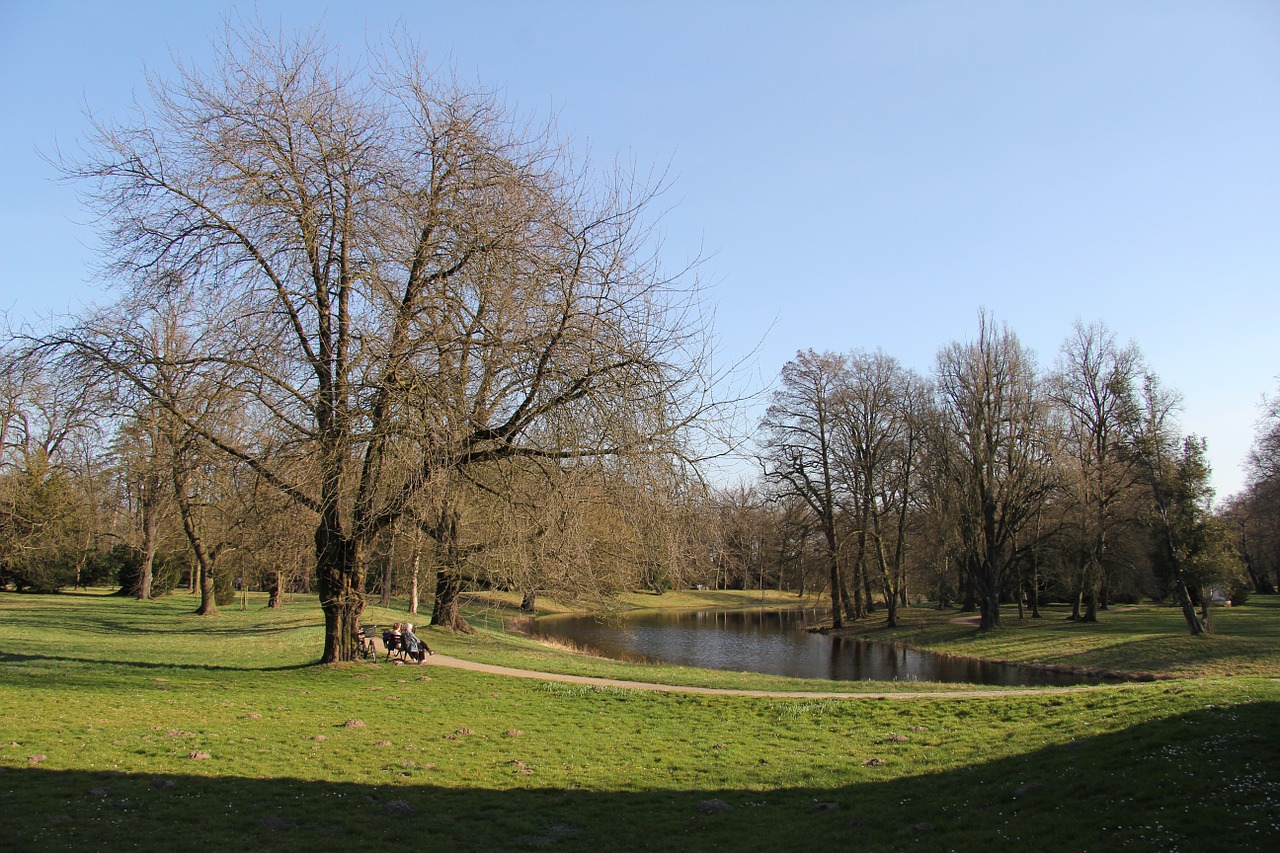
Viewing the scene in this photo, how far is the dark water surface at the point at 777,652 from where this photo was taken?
24152mm

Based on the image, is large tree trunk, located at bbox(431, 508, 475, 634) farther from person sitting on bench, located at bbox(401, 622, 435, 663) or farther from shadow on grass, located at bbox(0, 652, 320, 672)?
shadow on grass, located at bbox(0, 652, 320, 672)

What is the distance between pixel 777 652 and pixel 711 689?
1642 cm

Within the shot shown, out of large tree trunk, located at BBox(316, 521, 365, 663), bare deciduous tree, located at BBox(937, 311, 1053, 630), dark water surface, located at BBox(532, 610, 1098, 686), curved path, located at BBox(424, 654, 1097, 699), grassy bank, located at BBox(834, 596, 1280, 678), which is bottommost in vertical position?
dark water surface, located at BBox(532, 610, 1098, 686)

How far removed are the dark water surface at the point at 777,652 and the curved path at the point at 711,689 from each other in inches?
68.4

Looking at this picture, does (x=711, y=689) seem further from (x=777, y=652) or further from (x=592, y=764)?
(x=777, y=652)

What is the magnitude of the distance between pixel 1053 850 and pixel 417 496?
26.0ft

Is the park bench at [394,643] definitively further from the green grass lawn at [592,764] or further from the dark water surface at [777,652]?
the dark water surface at [777,652]

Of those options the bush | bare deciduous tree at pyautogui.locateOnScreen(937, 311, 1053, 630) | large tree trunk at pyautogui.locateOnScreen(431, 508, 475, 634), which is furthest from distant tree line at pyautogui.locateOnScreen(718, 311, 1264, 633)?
the bush

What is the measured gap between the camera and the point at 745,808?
7.48m

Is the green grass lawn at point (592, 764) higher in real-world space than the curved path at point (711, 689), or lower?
higher

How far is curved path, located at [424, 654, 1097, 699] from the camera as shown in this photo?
1329 centimetres

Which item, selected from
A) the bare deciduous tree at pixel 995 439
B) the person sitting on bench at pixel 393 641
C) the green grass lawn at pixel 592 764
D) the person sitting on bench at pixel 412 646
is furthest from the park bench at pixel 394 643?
the bare deciduous tree at pixel 995 439

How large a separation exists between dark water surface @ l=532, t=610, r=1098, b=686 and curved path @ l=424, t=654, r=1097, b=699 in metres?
1.74

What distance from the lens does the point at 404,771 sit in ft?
27.3
